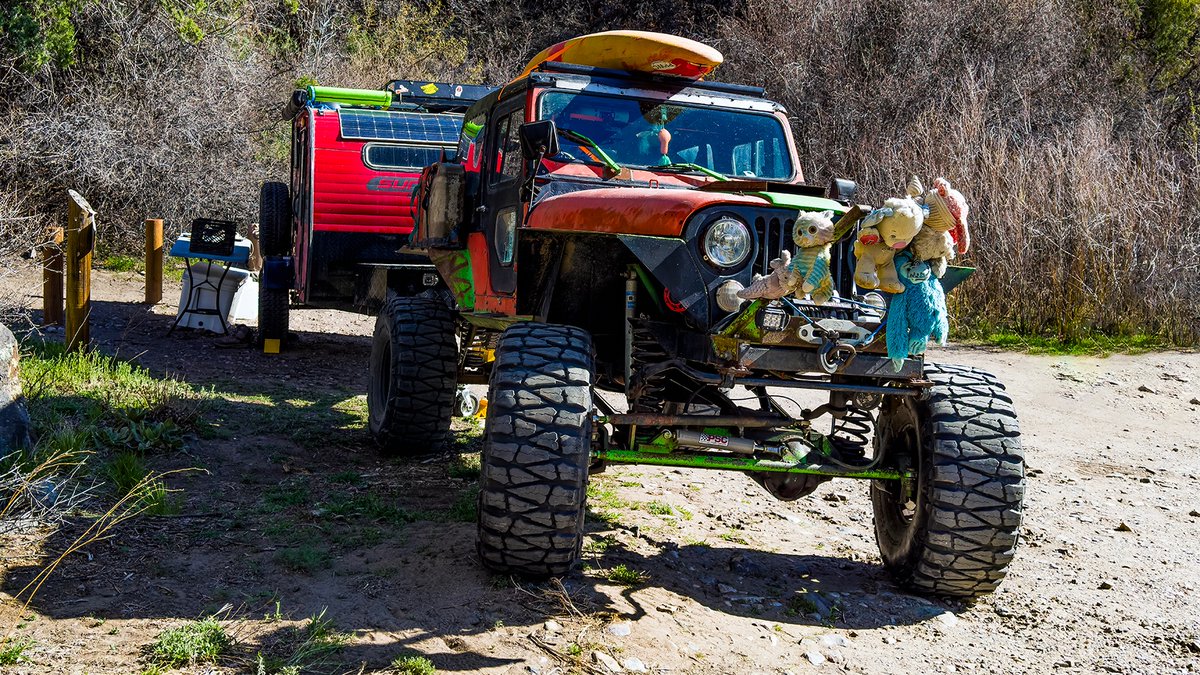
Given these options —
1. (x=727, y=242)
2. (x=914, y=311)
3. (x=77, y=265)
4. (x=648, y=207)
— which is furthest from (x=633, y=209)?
(x=77, y=265)

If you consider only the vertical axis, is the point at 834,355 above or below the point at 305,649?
above

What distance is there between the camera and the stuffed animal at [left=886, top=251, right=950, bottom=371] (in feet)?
13.0

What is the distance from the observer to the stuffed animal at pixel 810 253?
3.95 meters

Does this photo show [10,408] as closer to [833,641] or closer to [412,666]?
[412,666]

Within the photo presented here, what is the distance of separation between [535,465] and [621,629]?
684 millimetres

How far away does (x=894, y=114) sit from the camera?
637 inches

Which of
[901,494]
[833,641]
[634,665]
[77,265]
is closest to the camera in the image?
[634,665]

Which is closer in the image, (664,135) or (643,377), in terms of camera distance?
(643,377)

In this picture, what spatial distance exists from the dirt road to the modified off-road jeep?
12.1 inches

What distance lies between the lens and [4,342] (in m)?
5.45

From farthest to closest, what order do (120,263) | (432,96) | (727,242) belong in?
(120,263)
(432,96)
(727,242)

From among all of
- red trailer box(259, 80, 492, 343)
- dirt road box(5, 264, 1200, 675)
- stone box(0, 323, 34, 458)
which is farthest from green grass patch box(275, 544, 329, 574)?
red trailer box(259, 80, 492, 343)

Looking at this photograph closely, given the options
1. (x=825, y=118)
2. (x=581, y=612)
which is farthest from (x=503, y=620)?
(x=825, y=118)

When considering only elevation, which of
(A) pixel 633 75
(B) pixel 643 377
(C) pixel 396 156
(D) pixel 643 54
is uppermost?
(D) pixel 643 54
